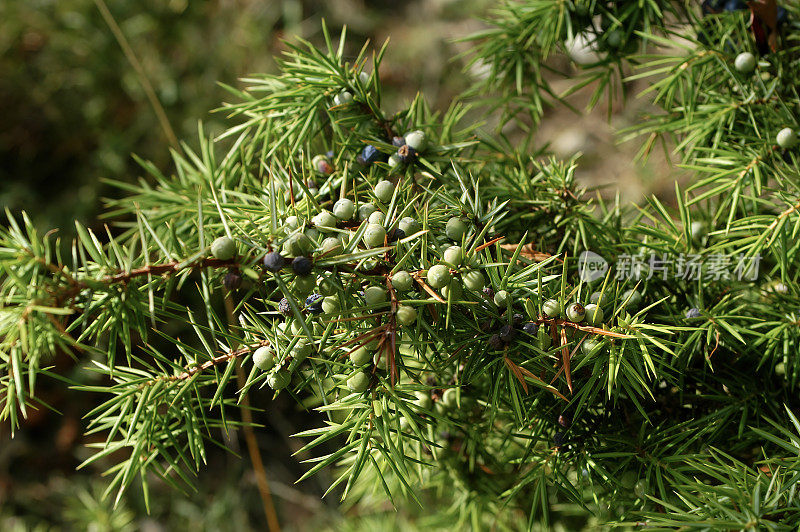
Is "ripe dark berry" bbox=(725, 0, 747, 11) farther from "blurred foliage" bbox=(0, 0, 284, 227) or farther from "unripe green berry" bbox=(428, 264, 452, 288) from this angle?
"blurred foliage" bbox=(0, 0, 284, 227)

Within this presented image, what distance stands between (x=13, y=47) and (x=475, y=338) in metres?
1.77

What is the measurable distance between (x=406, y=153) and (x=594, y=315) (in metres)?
0.19

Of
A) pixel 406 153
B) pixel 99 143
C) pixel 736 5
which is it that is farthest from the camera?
pixel 99 143

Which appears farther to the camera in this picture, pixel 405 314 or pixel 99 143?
pixel 99 143

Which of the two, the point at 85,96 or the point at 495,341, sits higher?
the point at 495,341

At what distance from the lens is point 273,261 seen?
12.5 inches

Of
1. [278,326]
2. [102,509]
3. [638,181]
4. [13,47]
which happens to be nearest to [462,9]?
[638,181]

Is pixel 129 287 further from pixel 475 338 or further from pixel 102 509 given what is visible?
pixel 102 509

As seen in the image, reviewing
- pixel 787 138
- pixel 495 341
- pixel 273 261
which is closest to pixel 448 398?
pixel 495 341

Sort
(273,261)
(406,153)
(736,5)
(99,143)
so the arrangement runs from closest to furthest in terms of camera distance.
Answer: (273,261) → (406,153) → (736,5) → (99,143)

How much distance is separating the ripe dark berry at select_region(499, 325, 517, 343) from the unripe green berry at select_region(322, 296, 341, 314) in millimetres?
102

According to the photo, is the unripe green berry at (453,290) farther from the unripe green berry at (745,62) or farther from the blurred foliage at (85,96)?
the blurred foliage at (85,96)

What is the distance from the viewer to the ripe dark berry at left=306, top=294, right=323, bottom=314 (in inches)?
15.2

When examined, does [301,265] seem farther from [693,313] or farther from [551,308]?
[693,313]
